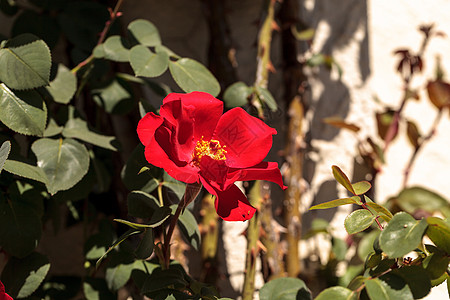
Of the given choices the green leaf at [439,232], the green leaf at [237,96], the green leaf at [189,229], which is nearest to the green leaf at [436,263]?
the green leaf at [439,232]

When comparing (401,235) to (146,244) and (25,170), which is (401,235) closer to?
(146,244)

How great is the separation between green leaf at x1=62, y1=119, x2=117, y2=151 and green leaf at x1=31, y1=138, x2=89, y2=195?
0.04 ft

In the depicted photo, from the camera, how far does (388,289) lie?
0.51 m

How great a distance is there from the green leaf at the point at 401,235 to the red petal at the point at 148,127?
25 cm

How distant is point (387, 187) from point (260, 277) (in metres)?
0.39

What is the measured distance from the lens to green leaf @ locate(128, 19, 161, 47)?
2.58 feet

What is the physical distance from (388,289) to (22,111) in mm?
471

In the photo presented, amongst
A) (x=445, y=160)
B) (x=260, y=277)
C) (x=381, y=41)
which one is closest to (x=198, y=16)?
(x=381, y=41)

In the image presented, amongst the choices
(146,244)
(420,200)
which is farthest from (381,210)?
(420,200)

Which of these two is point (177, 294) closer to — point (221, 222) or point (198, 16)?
point (221, 222)

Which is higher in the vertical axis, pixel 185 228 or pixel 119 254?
pixel 185 228

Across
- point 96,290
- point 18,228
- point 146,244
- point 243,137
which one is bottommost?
point 96,290

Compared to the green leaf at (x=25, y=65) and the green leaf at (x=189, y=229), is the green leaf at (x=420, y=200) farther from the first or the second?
the green leaf at (x=25, y=65)

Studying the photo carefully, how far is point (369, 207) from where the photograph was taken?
1.84 feet
